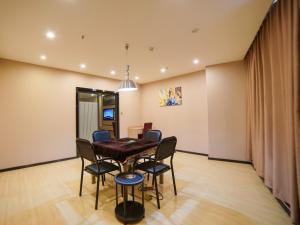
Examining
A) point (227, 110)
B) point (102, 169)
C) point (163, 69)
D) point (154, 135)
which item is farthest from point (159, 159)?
point (163, 69)

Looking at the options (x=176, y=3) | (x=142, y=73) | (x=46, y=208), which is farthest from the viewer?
(x=142, y=73)

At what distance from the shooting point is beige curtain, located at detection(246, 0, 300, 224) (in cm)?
176

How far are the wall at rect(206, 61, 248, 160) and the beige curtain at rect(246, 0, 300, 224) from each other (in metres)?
0.90

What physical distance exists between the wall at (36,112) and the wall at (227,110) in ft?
13.7

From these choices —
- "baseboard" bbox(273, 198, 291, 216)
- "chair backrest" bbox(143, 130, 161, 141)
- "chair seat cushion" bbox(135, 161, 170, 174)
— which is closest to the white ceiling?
"chair backrest" bbox(143, 130, 161, 141)

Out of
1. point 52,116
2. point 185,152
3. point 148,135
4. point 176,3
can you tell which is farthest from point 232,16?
point 52,116

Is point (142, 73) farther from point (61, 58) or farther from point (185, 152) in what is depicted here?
point (185, 152)

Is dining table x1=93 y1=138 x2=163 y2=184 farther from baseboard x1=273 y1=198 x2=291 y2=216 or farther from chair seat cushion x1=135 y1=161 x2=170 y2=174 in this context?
baseboard x1=273 y1=198 x2=291 y2=216

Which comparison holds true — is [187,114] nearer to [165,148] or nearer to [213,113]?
[213,113]

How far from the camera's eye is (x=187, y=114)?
568cm

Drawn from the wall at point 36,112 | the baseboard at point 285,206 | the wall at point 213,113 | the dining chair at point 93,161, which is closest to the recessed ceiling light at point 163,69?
the wall at point 213,113

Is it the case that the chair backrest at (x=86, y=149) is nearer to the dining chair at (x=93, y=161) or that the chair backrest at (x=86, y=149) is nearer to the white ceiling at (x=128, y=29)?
the dining chair at (x=93, y=161)

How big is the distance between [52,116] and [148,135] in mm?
3049

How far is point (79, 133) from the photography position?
5258mm
